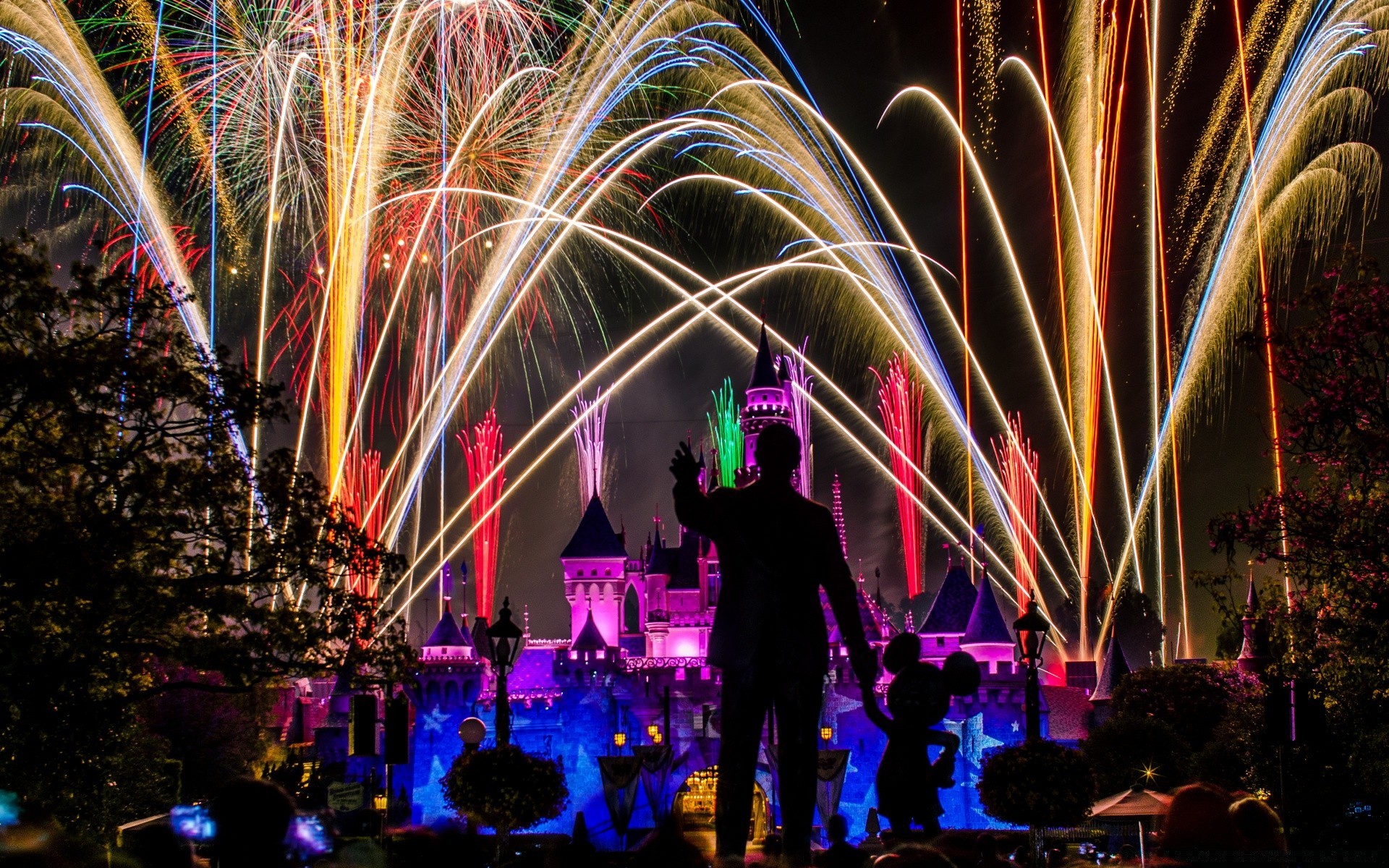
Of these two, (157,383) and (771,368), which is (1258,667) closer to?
(157,383)

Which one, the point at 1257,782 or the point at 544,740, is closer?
the point at 1257,782

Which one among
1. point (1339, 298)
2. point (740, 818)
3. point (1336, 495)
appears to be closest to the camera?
point (740, 818)

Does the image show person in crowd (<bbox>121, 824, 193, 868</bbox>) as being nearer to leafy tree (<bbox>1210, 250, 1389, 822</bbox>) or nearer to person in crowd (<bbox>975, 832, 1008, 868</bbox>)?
person in crowd (<bbox>975, 832, 1008, 868</bbox>)

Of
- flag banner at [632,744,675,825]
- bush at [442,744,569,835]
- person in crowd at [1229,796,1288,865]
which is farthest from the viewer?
flag banner at [632,744,675,825]

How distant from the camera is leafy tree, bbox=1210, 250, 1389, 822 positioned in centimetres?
2159

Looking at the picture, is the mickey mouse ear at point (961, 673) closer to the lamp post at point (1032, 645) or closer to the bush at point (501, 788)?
the lamp post at point (1032, 645)

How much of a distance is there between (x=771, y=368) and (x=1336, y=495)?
47.1 meters

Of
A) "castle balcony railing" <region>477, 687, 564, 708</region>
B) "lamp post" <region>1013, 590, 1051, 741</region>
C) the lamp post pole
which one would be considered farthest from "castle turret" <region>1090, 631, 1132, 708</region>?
"lamp post" <region>1013, 590, 1051, 741</region>

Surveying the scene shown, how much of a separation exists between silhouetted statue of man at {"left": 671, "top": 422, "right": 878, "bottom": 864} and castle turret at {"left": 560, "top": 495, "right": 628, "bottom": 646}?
2623 inches

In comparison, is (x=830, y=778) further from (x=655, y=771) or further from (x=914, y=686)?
(x=914, y=686)

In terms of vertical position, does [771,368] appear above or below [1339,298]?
above

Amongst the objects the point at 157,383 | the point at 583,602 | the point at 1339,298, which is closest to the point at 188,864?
the point at 157,383

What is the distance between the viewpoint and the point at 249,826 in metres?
6.05

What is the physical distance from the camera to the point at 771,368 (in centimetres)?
6938
